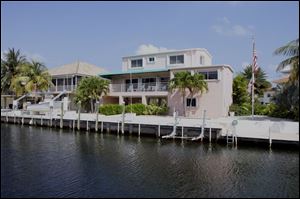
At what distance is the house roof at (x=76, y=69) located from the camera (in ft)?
154

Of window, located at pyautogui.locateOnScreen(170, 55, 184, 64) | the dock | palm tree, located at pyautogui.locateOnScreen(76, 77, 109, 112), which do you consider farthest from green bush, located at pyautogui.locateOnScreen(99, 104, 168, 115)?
window, located at pyautogui.locateOnScreen(170, 55, 184, 64)

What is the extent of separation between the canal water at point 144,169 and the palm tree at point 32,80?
73.6 feet

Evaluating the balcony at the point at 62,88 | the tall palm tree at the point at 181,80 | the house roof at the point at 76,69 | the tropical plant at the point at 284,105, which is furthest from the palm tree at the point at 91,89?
the tropical plant at the point at 284,105

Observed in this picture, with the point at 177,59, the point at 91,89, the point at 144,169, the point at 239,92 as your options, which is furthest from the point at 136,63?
the point at 144,169

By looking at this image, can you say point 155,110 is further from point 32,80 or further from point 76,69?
point 32,80

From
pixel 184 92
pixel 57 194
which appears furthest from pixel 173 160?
pixel 184 92

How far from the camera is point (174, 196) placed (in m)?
12.2

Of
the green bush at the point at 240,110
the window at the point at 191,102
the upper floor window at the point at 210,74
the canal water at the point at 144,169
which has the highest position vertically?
the upper floor window at the point at 210,74

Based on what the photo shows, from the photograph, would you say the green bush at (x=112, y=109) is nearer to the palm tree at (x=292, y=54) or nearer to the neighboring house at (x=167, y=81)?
the neighboring house at (x=167, y=81)

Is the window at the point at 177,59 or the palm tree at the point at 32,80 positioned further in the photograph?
the palm tree at the point at 32,80

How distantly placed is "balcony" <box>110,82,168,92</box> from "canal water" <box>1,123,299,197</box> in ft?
44.2

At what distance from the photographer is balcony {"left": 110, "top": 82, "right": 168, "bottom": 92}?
38.0 meters

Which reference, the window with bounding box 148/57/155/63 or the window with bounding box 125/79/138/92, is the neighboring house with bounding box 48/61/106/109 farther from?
the window with bounding box 148/57/155/63

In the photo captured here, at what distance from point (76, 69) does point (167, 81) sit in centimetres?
1682
